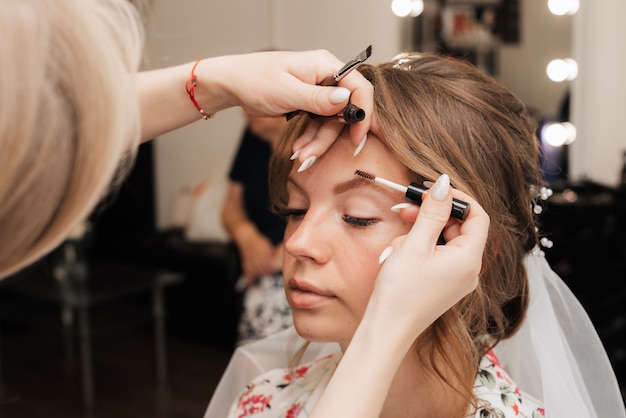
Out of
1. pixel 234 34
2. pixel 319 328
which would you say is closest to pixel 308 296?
pixel 319 328

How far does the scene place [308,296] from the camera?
3.69 ft

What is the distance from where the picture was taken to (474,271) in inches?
35.6

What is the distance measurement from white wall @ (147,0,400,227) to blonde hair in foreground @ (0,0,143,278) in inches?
14.0

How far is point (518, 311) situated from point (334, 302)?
360 millimetres

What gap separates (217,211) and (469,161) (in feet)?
10.6

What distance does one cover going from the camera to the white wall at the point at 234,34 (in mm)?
2348

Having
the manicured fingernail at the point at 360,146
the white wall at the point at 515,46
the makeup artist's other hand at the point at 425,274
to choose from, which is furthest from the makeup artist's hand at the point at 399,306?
the white wall at the point at 515,46

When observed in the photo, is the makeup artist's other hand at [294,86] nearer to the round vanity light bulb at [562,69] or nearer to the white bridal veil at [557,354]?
the white bridal veil at [557,354]

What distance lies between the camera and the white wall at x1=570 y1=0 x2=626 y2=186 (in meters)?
3.29

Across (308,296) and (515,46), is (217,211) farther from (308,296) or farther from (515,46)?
(308,296)

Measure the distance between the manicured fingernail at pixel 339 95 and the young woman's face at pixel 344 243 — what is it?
108 mm

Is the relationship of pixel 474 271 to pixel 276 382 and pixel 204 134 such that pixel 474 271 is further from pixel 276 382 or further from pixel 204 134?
pixel 204 134

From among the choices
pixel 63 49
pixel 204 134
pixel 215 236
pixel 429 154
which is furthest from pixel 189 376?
pixel 63 49

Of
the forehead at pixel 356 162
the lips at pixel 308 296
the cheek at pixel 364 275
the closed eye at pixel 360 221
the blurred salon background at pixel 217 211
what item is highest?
the forehead at pixel 356 162
